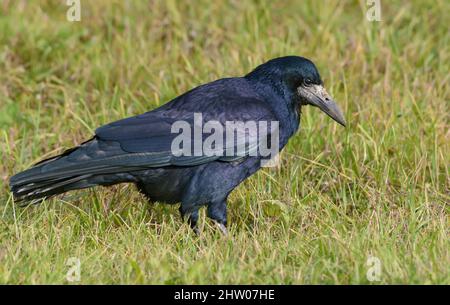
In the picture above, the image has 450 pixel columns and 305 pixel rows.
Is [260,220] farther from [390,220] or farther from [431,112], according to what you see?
[431,112]

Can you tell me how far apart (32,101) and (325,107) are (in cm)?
Result: 235

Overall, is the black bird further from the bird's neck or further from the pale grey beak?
the pale grey beak

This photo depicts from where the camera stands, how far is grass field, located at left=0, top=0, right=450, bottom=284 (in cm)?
445

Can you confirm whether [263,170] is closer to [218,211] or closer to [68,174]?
A: [218,211]

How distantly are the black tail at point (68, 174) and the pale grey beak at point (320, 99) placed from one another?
1.12 metres

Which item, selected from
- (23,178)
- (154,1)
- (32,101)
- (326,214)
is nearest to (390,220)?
(326,214)

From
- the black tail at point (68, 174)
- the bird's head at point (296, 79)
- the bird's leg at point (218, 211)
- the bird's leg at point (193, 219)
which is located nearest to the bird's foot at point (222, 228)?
the bird's leg at point (218, 211)

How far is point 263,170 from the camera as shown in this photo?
5719 millimetres

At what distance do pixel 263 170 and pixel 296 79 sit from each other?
63 cm

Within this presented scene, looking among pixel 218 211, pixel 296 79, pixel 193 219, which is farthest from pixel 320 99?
pixel 193 219

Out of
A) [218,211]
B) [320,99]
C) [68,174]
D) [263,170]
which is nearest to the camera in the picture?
[68,174]

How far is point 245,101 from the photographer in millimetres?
5246

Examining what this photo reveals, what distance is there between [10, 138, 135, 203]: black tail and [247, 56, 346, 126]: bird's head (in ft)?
3.24

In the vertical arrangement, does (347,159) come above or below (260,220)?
above
